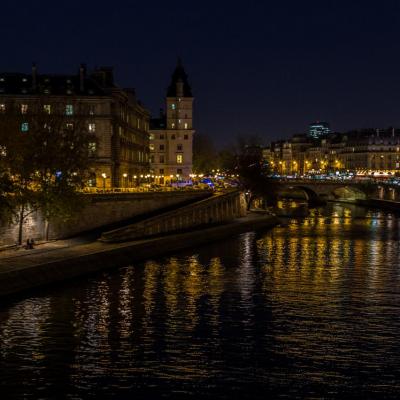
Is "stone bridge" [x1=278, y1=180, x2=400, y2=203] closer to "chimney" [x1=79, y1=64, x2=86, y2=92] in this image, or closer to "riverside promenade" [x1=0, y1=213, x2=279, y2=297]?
"chimney" [x1=79, y1=64, x2=86, y2=92]

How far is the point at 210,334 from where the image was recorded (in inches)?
1228

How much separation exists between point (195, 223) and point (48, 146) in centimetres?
2592

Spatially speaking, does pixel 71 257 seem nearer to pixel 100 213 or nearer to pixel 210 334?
pixel 210 334

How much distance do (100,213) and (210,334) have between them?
36.9 m

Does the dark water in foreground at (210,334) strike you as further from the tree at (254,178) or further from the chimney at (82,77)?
the tree at (254,178)

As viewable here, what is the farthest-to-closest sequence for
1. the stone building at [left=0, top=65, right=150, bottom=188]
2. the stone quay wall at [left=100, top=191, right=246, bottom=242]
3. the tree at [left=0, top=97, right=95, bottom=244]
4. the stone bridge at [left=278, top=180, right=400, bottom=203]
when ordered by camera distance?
the stone bridge at [left=278, top=180, right=400, bottom=203] → the stone building at [left=0, top=65, right=150, bottom=188] → the stone quay wall at [left=100, top=191, right=246, bottom=242] → the tree at [left=0, top=97, right=95, bottom=244]

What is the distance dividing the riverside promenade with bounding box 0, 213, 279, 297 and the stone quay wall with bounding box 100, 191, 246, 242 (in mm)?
1469

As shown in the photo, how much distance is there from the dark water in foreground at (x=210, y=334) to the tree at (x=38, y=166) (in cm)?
794

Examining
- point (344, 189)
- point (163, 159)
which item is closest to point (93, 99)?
point (163, 159)

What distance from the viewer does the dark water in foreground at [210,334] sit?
25.1 meters

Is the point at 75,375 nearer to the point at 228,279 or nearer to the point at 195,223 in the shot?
the point at 228,279

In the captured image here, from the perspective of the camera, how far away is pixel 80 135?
60469 millimetres

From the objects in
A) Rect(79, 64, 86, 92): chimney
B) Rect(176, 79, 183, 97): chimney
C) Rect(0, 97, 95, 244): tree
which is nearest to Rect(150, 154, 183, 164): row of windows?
Rect(176, 79, 183, 97): chimney

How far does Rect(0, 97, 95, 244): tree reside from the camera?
49.1 metres
